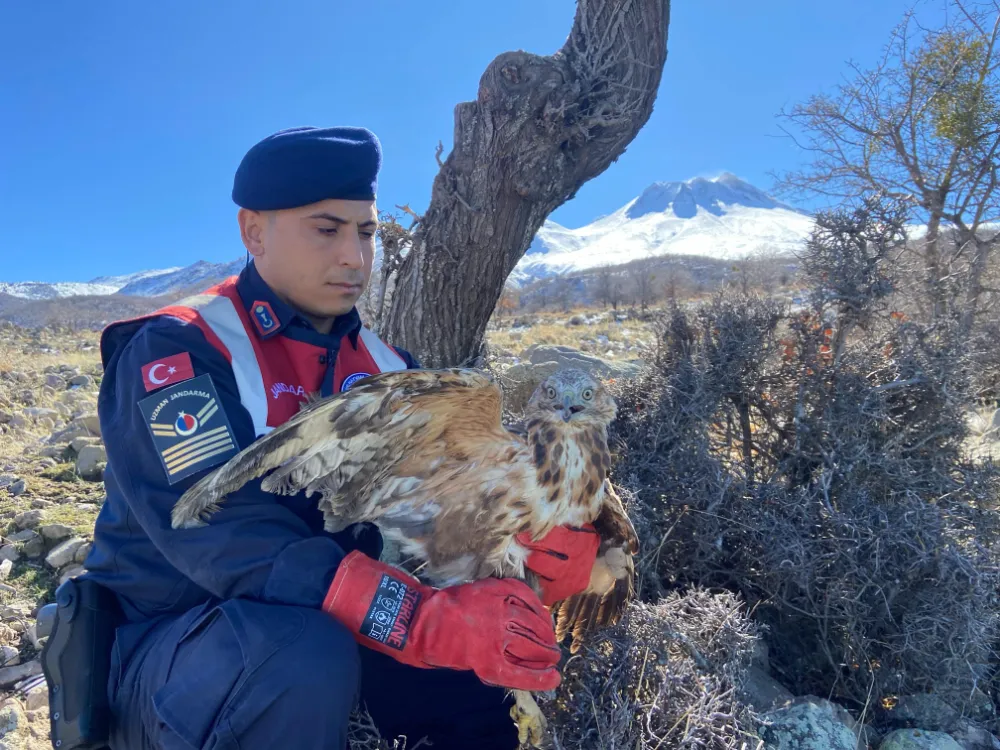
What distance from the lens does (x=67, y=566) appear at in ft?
12.6

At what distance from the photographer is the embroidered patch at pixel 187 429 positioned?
1.85m

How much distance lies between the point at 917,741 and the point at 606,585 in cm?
164

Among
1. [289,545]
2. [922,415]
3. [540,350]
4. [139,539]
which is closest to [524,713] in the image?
[289,545]

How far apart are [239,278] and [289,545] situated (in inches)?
47.6

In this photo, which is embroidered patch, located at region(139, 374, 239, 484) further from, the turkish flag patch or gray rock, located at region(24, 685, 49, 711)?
gray rock, located at region(24, 685, 49, 711)

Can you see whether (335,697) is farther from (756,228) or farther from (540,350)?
(756,228)

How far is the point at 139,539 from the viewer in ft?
6.81

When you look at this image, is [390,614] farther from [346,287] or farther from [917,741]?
[917,741]

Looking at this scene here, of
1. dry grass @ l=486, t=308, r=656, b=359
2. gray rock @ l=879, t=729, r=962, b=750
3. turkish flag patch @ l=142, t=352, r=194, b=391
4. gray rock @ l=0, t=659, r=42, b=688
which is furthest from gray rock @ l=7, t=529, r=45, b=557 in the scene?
dry grass @ l=486, t=308, r=656, b=359

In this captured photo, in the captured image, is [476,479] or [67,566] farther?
[67,566]

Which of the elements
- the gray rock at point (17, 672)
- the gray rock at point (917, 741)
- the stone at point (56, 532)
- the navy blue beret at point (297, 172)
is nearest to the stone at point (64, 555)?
the stone at point (56, 532)

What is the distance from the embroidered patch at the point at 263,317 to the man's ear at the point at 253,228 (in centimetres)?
25

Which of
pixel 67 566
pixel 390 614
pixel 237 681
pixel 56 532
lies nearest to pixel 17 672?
pixel 67 566

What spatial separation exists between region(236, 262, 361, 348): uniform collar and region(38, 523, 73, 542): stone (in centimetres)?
281
